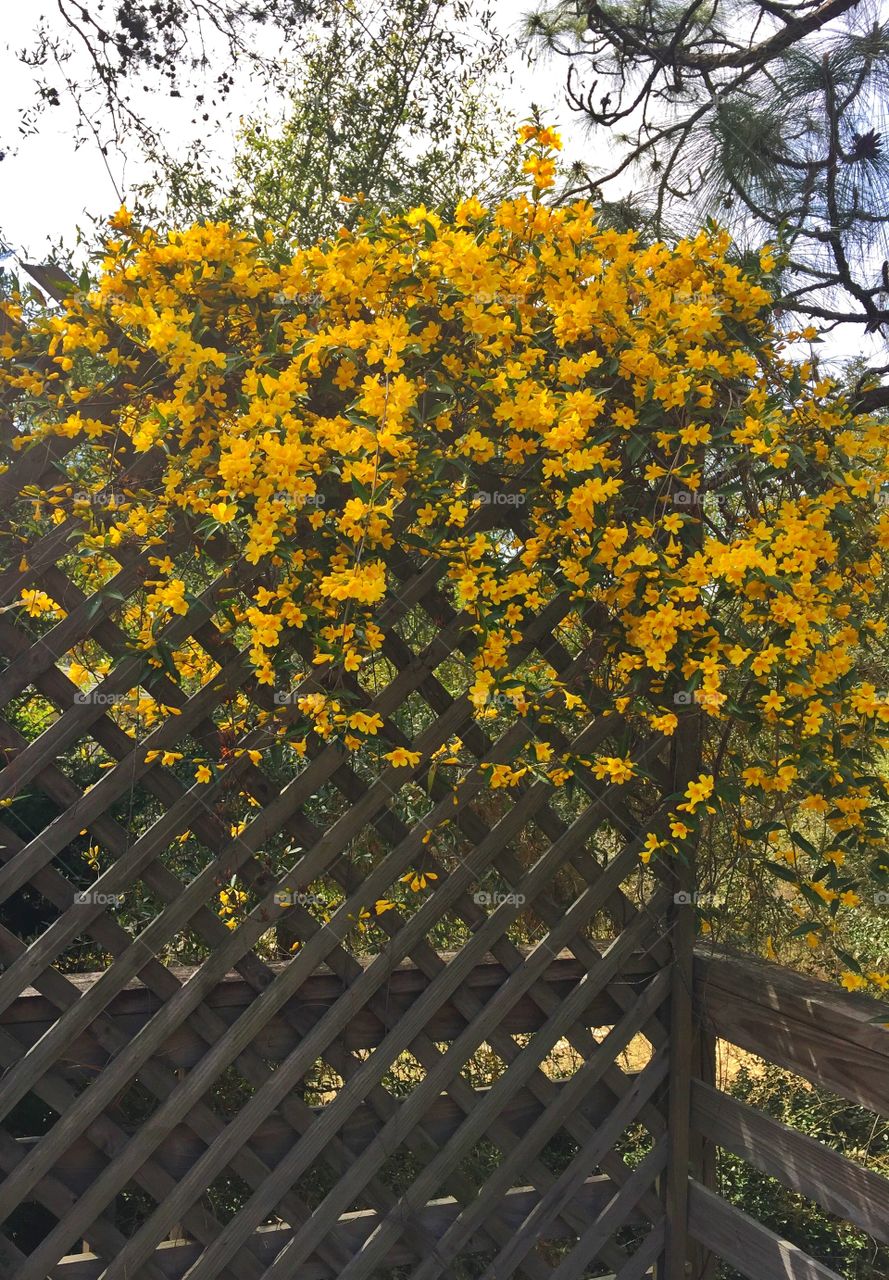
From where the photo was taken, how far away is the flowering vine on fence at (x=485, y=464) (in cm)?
174

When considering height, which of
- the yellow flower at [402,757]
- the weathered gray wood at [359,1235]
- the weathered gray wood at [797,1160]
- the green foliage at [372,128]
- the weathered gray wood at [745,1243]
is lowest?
the weathered gray wood at [359,1235]

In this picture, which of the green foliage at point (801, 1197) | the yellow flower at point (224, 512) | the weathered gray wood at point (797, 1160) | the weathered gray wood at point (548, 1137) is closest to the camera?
the yellow flower at point (224, 512)

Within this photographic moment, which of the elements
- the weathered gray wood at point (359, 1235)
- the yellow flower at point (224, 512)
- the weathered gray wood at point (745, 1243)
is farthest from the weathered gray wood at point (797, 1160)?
the yellow flower at point (224, 512)

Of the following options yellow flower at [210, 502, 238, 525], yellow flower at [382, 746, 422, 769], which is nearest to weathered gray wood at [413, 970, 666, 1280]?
yellow flower at [382, 746, 422, 769]

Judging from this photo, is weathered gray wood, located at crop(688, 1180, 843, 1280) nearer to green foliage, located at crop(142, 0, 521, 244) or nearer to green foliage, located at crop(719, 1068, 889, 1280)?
green foliage, located at crop(719, 1068, 889, 1280)

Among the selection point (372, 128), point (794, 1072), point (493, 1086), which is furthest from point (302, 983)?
point (372, 128)

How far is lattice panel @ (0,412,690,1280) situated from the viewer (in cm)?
181

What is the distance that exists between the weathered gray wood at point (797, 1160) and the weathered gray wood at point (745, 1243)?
4.2 inches

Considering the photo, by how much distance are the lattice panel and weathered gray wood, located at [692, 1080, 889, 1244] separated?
13cm

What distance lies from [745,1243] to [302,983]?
3.37 feet

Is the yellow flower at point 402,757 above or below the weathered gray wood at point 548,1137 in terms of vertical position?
above

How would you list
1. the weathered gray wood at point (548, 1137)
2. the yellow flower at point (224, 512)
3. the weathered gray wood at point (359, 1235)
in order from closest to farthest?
the yellow flower at point (224, 512) → the weathered gray wood at point (359, 1235) → the weathered gray wood at point (548, 1137)

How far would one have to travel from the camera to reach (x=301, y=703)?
5.79 feet

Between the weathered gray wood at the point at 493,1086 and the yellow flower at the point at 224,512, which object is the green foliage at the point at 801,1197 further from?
the yellow flower at the point at 224,512
